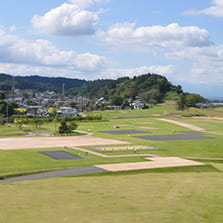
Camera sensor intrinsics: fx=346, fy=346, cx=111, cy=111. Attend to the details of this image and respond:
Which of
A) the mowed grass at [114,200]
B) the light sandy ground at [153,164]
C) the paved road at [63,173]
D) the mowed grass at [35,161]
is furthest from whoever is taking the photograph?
the light sandy ground at [153,164]

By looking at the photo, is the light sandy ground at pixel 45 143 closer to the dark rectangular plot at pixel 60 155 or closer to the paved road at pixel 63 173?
the dark rectangular plot at pixel 60 155

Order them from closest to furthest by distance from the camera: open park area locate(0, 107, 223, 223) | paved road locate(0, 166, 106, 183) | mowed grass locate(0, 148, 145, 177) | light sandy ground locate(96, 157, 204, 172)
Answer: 1. open park area locate(0, 107, 223, 223)
2. paved road locate(0, 166, 106, 183)
3. mowed grass locate(0, 148, 145, 177)
4. light sandy ground locate(96, 157, 204, 172)

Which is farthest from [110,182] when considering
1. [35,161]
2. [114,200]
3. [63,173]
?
[35,161]

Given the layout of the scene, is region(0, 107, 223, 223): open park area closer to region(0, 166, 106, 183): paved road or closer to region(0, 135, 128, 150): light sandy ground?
region(0, 166, 106, 183): paved road

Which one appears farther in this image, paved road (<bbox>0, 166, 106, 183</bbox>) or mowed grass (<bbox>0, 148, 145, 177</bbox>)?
mowed grass (<bbox>0, 148, 145, 177</bbox>)

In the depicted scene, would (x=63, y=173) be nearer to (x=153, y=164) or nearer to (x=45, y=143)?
(x=153, y=164)

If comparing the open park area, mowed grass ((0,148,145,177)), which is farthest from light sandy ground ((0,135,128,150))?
mowed grass ((0,148,145,177))

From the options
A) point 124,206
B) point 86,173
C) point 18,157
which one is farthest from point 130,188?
point 18,157

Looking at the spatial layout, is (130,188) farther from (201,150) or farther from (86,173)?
(201,150)

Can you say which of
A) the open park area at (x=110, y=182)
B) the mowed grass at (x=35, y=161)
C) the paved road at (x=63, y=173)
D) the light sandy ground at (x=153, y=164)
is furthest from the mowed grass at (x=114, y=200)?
the mowed grass at (x=35, y=161)
